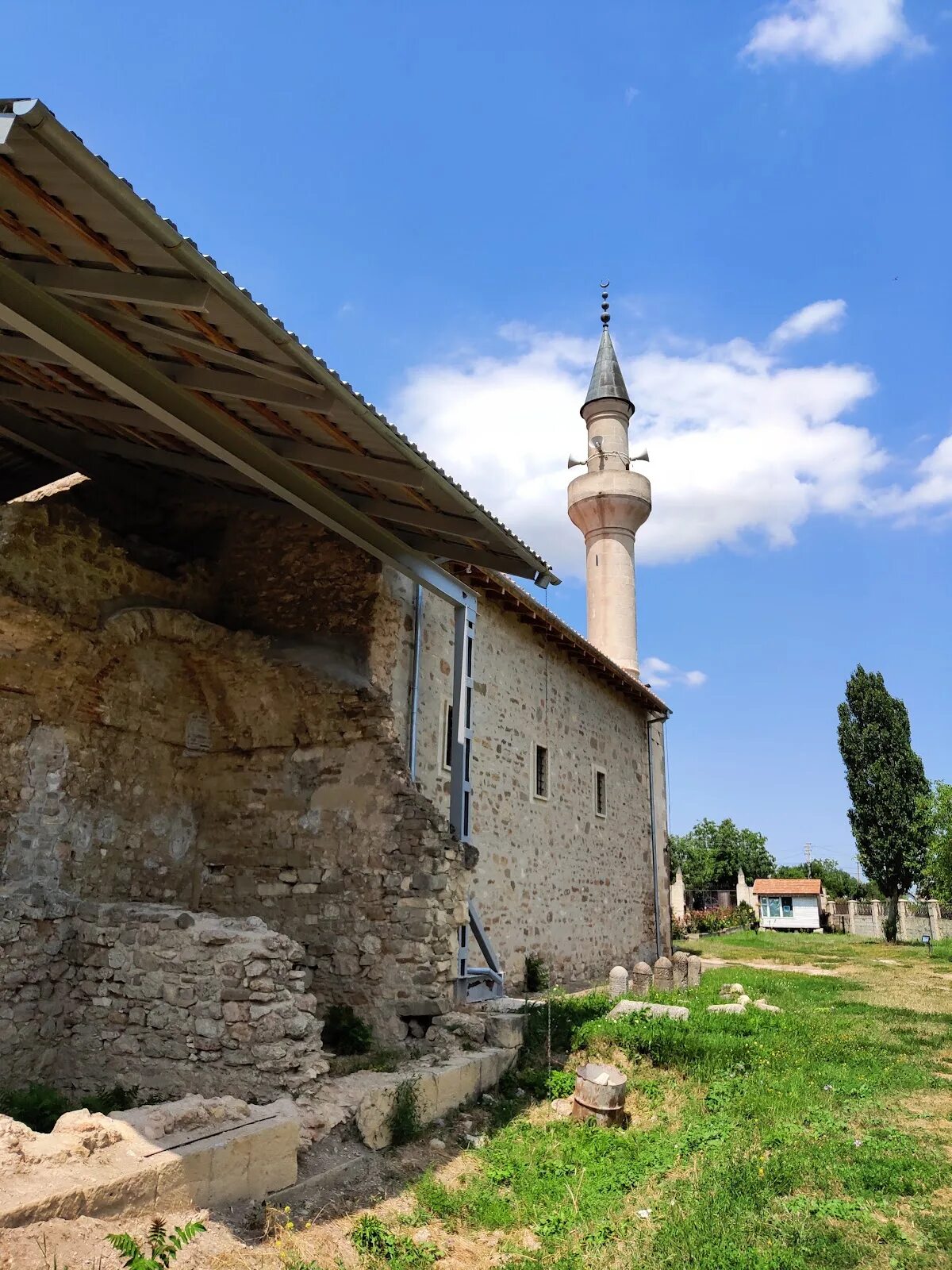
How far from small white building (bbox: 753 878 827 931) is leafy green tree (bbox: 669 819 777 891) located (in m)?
7.84

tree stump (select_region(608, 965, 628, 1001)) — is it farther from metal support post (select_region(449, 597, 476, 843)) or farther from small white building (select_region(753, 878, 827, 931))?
small white building (select_region(753, 878, 827, 931))

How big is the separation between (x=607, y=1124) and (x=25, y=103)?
299 inches

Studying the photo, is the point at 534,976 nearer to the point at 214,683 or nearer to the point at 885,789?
the point at 214,683

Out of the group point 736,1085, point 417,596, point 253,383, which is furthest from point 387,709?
point 736,1085

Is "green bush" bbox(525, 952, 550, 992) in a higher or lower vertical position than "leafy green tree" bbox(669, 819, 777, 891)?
lower

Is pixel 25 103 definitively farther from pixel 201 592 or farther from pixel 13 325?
pixel 201 592

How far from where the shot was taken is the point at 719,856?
60.0 metres

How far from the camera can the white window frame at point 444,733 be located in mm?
11320

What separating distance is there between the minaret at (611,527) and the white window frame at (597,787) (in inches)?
197

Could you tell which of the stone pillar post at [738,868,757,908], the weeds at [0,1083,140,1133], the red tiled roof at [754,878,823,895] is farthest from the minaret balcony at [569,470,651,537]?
the stone pillar post at [738,868,757,908]

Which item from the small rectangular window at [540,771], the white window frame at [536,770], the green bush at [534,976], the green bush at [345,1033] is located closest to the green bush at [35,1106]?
the green bush at [345,1033]

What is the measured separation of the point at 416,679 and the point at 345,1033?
3.95m

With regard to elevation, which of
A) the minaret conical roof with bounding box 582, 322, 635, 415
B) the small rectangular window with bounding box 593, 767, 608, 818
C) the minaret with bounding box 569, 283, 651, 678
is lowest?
the small rectangular window with bounding box 593, 767, 608, 818

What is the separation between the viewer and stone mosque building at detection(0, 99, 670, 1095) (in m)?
6.11
